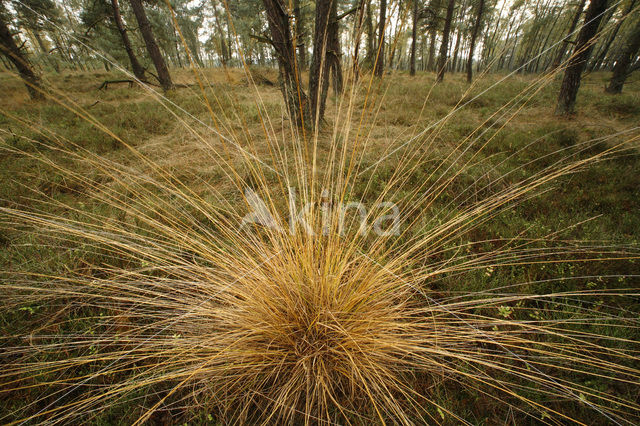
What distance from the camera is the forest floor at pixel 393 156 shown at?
169 centimetres

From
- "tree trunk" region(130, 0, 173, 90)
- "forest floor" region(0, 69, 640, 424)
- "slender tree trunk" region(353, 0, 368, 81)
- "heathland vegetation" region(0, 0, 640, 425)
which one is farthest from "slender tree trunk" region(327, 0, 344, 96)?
"tree trunk" region(130, 0, 173, 90)

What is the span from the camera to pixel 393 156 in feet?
11.8

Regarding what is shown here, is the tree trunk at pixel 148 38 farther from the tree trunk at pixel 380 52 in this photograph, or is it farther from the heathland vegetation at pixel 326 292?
the tree trunk at pixel 380 52

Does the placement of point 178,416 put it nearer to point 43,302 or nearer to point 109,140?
point 43,302

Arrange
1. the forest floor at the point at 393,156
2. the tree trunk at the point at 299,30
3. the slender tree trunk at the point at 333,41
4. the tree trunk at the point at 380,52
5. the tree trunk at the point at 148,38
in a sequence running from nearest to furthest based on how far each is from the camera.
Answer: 1. the tree trunk at the point at 380,52
2. the forest floor at the point at 393,156
3. the slender tree trunk at the point at 333,41
4. the tree trunk at the point at 299,30
5. the tree trunk at the point at 148,38

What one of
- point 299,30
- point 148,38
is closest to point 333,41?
point 299,30

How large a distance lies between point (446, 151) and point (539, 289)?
2.62 metres

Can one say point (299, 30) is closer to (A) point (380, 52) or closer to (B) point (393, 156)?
(B) point (393, 156)

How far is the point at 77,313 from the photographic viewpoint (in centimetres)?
157

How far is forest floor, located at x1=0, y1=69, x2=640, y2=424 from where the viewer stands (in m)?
1.69

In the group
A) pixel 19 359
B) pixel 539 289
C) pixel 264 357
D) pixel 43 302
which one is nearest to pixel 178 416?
pixel 264 357

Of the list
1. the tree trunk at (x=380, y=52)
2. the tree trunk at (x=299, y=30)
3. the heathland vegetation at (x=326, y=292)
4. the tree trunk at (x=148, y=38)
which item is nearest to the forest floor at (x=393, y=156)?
the heathland vegetation at (x=326, y=292)

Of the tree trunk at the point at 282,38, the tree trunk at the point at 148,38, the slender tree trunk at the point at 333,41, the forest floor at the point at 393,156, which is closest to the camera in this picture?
the forest floor at the point at 393,156

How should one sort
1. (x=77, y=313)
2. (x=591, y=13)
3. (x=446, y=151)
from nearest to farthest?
1. (x=77, y=313)
2. (x=446, y=151)
3. (x=591, y=13)
